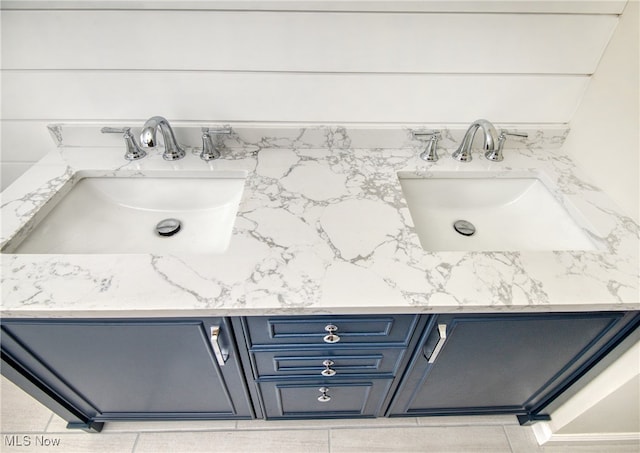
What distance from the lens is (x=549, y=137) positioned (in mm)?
1114

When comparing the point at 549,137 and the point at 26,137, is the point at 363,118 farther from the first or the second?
the point at 26,137

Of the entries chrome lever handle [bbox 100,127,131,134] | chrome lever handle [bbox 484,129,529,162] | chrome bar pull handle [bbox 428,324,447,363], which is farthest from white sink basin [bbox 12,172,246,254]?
chrome lever handle [bbox 484,129,529,162]

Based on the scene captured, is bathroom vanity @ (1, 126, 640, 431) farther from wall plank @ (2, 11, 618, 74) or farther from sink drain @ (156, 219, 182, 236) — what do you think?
wall plank @ (2, 11, 618, 74)

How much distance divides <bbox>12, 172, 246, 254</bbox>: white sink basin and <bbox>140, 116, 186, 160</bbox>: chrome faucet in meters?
0.07

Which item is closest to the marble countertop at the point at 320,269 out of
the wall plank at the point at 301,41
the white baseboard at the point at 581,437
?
the wall plank at the point at 301,41

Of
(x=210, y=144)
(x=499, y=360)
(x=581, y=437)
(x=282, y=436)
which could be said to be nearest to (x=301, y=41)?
(x=210, y=144)

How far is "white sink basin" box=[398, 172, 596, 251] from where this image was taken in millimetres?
947

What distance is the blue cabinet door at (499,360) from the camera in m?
0.78

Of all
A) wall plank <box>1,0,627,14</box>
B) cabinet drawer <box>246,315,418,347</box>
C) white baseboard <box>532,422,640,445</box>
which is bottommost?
white baseboard <box>532,422,640,445</box>

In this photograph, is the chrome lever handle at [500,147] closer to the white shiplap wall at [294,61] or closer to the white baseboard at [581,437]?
the white shiplap wall at [294,61]

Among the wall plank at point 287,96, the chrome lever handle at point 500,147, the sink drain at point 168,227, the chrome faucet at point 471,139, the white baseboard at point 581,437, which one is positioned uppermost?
the wall plank at point 287,96

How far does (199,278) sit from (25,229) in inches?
19.9

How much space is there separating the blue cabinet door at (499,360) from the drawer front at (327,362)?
0.08m

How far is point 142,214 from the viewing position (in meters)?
1.02
